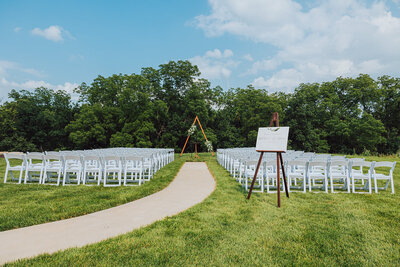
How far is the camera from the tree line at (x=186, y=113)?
3419 cm

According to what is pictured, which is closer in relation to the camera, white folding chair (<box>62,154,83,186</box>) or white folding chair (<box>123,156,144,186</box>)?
white folding chair (<box>62,154,83,186</box>)

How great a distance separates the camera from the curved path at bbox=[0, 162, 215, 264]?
3194 mm

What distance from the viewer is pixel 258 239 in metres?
3.53

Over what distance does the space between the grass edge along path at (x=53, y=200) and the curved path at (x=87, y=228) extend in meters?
0.25

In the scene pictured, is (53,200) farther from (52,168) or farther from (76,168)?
(52,168)

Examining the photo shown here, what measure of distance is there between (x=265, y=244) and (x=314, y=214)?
6.72 ft

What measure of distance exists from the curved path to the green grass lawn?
0.99 feet

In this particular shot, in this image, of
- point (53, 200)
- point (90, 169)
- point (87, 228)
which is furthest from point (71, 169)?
point (87, 228)

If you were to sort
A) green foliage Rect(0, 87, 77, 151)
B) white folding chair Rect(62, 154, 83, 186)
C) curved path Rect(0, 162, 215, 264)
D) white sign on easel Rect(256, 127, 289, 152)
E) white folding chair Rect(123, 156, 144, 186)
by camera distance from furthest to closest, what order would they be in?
green foliage Rect(0, 87, 77, 151)
white folding chair Rect(123, 156, 144, 186)
white folding chair Rect(62, 154, 83, 186)
white sign on easel Rect(256, 127, 289, 152)
curved path Rect(0, 162, 215, 264)

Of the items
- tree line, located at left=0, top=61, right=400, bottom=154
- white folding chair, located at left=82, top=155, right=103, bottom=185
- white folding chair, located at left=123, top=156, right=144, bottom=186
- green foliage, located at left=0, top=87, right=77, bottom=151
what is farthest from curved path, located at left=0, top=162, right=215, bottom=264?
green foliage, located at left=0, top=87, right=77, bottom=151

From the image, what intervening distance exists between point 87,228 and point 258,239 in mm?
2930

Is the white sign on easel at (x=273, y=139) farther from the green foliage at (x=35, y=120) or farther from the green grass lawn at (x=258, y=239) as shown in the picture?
the green foliage at (x=35, y=120)

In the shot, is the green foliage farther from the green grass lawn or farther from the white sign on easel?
the green grass lawn

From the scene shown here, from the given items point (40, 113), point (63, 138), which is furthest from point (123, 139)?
point (40, 113)
